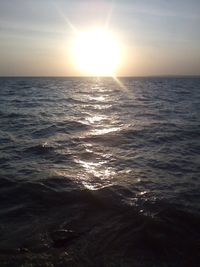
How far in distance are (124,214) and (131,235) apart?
82cm

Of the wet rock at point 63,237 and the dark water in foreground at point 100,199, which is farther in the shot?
the wet rock at point 63,237

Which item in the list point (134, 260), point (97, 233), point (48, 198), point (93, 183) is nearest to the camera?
point (134, 260)

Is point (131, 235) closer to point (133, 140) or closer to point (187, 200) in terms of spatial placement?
point (187, 200)

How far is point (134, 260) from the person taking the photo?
17.8 feet

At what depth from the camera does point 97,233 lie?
6.23 meters

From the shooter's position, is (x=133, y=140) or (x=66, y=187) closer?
(x=66, y=187)

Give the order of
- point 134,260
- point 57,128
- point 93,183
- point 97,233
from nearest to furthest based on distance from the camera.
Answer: point 134,260 < point 97,233 < point 93,183 < point 57,128

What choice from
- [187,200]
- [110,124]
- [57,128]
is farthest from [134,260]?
[110,124]

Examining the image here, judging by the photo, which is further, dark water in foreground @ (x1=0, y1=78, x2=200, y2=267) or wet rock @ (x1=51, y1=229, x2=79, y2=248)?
wet rock @ (x1=51, y1=229, x2=79, y2=248)

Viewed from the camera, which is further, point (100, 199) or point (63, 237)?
point (100, 199)

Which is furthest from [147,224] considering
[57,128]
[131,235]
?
[57,128]

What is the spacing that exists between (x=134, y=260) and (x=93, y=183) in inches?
141

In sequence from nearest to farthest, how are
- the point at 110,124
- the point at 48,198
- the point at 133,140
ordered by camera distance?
the point at 48,198
the point at 133,140
the point at 110,124

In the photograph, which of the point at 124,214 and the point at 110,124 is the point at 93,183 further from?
the point at 110,124
